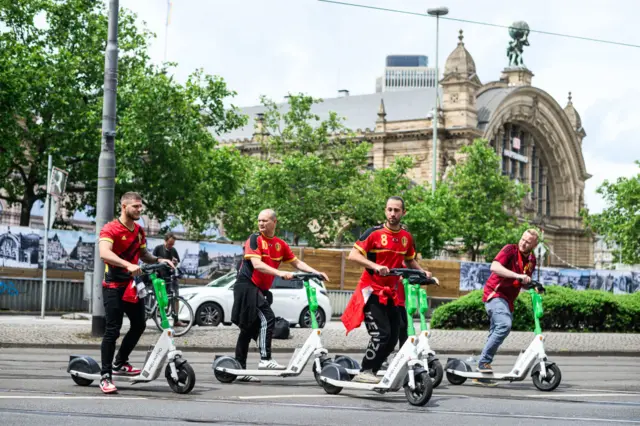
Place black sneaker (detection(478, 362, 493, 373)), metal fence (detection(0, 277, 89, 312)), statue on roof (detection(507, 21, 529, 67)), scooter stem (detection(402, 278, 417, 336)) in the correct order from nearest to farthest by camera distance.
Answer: scooter stem (detection(402, 278, 417, 336)) < black sneaker (detection(478, 362, 493, 373)) < metal fence (detection(0, 277, 89, 312)) < statue on roof (detection(507, 21, 529, 67))

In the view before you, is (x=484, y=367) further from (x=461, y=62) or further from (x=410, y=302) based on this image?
(x=461, y=62)

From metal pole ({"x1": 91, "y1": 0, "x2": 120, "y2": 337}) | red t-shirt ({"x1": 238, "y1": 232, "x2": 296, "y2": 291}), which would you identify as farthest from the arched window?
red t-shirt ({"x1": 238, "y1": 232, "x2": 296, "y2": 291})

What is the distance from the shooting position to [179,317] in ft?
59.4

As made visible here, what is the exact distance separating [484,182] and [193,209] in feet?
86.0

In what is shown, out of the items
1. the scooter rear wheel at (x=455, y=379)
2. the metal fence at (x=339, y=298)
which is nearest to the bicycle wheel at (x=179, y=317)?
the scooter rear wheel at (x=455, y=379)

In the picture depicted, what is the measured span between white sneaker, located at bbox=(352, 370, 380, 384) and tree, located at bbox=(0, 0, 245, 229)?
86.8 ft

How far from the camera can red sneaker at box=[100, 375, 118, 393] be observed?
904 cm

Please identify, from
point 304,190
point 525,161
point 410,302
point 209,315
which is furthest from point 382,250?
point 525,161

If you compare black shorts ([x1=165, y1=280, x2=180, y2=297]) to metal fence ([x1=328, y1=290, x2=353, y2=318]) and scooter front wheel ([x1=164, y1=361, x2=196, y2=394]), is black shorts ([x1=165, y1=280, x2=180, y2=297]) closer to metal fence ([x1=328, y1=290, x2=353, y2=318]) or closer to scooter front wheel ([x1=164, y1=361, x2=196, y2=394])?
scooter front wheel ([x1=164, y1=361, x2=196, y2=394])

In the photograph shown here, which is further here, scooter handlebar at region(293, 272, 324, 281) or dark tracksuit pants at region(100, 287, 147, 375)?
scooter handlebar at region(293, 272, 324, 281)

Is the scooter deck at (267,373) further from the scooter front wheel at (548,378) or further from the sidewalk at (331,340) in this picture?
the sidewalk at (331,340)

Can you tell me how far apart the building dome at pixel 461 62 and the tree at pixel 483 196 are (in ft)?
53.1

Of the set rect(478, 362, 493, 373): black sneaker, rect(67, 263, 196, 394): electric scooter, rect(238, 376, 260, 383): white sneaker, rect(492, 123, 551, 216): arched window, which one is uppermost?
rect(492, 123, 551, 216): arched window

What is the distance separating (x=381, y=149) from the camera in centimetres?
7775
